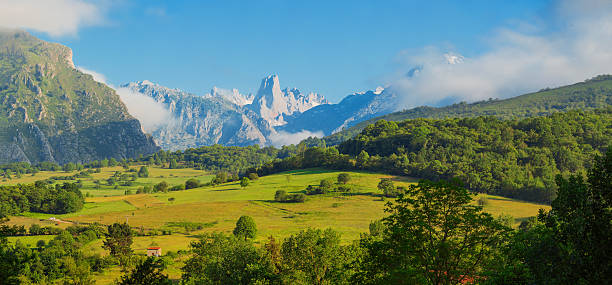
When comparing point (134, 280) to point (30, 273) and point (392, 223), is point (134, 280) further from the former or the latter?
point (30, 273)

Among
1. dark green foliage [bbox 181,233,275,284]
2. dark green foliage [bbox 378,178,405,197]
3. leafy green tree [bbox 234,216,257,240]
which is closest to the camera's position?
dark green foliage [bbox 181,233,275,284]

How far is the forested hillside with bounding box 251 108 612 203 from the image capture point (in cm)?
13912

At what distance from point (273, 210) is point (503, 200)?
76004mm

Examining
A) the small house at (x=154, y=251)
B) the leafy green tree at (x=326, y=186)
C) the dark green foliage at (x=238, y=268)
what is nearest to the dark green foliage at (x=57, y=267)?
the small house at (x=154, y=251)

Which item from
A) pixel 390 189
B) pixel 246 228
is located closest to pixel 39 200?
pixel 246 228

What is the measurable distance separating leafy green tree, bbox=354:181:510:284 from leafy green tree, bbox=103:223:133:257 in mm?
65637

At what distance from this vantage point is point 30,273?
6431cm

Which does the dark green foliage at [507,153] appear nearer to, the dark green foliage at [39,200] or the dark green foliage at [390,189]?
the dark green foliage at [390,189]

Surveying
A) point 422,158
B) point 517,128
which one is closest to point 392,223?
point 422,158

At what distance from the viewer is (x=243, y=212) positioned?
12375cm

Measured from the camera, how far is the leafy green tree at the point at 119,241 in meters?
78.2

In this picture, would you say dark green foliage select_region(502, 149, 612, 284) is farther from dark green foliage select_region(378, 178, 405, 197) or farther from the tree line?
dark green foliage select_region(378, 178, 405, 197)

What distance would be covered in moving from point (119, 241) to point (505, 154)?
5832 inches

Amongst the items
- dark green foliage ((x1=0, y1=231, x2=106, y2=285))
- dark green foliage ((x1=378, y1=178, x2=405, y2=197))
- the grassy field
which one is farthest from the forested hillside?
dark green foliage ((x1=0, y1=231, x2=106, y2=285))
